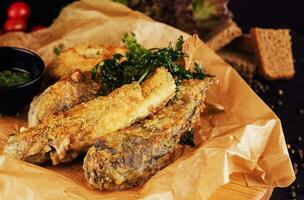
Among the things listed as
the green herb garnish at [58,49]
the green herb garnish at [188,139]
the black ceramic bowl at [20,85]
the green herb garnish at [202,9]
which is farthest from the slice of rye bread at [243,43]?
the black ceramic bowl at [20,85]

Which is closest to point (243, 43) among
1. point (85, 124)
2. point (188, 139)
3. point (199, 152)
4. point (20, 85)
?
point (188, 139)

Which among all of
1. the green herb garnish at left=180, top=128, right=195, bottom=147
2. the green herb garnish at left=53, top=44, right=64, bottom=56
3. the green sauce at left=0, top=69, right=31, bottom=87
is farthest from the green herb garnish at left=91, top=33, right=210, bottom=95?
the green herb garnish at left=53, top=44, right=64, bottom=56

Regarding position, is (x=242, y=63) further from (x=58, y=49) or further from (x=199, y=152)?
(x=199, y=152)

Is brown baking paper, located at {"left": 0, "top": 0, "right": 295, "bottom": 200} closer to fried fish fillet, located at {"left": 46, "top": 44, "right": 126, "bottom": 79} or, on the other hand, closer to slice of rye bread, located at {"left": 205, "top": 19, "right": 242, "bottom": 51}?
fried fish fillet, located at {"left": 46, "top": 44, "right": 126, "bottom": 79}

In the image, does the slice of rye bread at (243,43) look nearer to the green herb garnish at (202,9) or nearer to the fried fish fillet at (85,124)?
the green herb garnish at (202,9)

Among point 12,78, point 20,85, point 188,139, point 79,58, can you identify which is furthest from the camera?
point 79,58

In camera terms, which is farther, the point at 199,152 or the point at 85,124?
the point at 199,152
